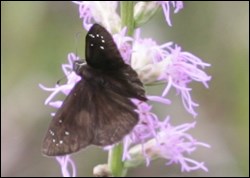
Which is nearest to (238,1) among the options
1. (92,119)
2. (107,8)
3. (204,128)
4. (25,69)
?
(204,128)

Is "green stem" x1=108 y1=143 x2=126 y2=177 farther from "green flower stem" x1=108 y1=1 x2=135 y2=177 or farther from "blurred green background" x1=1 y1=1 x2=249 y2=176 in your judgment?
"blurred green background" x1=1 y1=1 x2=249 y2=176

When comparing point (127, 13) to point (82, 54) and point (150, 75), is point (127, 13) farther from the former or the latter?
point (82, 54)

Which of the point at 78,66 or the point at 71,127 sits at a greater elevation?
the point at 78,66

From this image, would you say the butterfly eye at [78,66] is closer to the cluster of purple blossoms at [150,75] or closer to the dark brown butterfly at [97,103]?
the dark brown butterfly at [97,103]

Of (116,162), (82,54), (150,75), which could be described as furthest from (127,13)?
(82,54)

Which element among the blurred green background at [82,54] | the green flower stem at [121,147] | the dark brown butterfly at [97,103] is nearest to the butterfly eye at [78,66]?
the dark brown butterfly at [97,103]

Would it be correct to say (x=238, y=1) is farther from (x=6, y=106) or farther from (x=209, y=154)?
(x=6, y=106)
